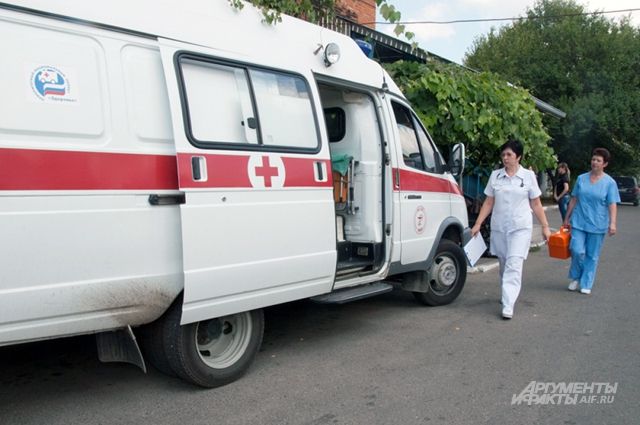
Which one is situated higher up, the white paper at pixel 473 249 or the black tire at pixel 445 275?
the white paper at pixel 473 249

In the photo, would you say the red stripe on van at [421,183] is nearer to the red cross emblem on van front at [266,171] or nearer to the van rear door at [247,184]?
the van rear door at [247,184]

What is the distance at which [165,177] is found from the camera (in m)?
3.46

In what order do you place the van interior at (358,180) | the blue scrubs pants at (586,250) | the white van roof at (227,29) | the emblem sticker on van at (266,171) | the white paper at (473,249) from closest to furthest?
the white van roof at (227,29) → the emblem sticker on van at (266,171) → the van interior at (358,180) → the white paper at (473,249) → the blue scrubs pants at (586,250)

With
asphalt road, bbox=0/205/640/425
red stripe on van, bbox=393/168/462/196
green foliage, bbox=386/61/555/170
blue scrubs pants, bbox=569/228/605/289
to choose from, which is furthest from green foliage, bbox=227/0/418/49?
blue scrubs pants, bbox=569/228/605/289

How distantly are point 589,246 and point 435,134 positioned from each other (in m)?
2.60

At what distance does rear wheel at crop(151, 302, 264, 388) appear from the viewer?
3.68 m

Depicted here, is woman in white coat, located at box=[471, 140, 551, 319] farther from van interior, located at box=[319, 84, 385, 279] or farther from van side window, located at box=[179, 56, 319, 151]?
van side window, located at box=[179, 56, 319, 151]

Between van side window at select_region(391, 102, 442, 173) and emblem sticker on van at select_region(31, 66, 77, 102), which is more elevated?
emblem sticker on van at select_region(31, 66, 77, 102)

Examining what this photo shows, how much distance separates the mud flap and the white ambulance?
0.5 inches

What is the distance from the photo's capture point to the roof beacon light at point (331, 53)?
4.64 m

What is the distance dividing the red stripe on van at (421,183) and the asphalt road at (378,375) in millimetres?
1355

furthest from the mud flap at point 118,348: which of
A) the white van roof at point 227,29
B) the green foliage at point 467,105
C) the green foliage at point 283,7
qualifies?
the green foliage at point 467,105

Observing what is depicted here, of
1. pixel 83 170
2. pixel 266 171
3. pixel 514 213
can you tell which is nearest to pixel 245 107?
pixel 266 171

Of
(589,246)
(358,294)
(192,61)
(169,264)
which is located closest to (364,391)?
(358,294)
